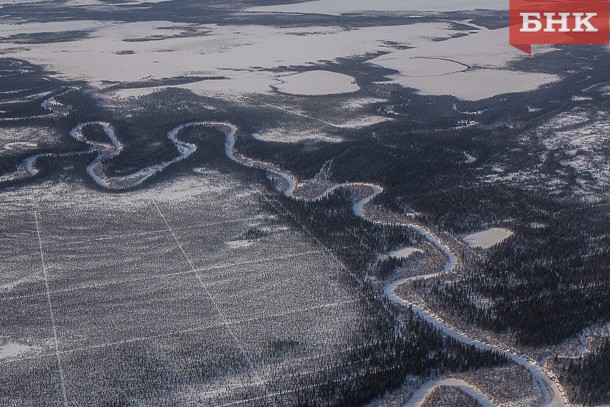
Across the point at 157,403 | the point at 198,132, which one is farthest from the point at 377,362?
the point at 198,132

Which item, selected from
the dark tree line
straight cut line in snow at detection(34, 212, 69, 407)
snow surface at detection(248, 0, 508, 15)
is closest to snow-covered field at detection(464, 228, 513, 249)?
the dark tree line

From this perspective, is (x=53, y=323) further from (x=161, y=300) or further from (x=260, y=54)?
(x=260, y=54)

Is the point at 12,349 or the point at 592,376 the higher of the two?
the point at 12,349

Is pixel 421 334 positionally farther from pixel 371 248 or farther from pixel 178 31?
pixel 178 31
